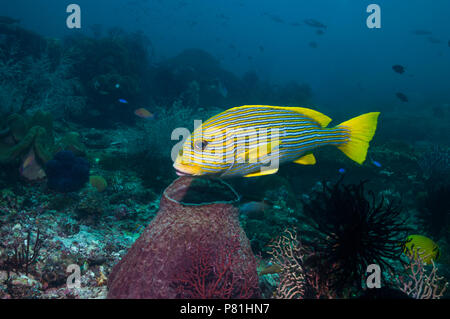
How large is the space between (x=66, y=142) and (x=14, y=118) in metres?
1.21

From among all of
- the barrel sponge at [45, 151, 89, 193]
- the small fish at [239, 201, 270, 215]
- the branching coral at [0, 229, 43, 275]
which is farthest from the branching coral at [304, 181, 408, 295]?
the barrel sponge at [45, 151, 89, 193]

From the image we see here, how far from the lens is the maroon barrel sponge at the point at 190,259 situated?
2.00 m

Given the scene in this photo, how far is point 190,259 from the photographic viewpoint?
214cm

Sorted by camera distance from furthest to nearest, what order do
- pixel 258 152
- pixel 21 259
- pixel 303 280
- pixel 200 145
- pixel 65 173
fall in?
pixel 65 173, pixel 21 259, pixel 303 280, pixel 258 152, pixel 200 145

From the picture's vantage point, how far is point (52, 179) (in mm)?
5066

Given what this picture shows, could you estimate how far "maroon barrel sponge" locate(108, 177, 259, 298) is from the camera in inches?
78.6

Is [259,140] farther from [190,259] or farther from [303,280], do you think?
[303,280]

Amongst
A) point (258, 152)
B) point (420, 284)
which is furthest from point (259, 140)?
point (420, 284)

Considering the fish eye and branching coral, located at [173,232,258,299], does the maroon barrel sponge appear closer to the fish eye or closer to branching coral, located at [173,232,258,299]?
branching coral, located at [173,232,258,299]

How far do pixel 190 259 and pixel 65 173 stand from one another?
4482mm

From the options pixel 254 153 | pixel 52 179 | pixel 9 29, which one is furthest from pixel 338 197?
pixel 9 29

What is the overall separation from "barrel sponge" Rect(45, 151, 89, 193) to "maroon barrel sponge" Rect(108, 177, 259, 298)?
3.54 metres
